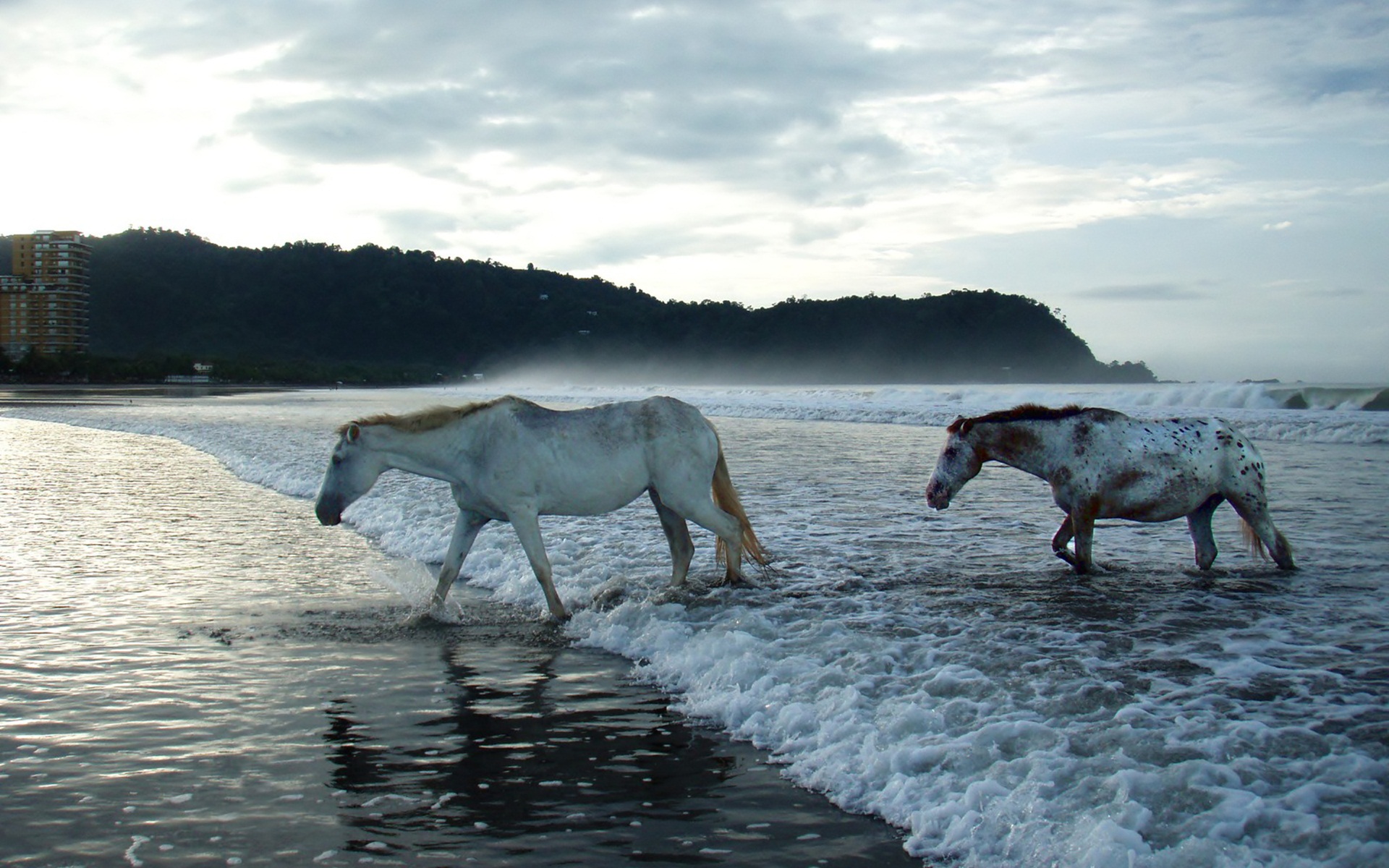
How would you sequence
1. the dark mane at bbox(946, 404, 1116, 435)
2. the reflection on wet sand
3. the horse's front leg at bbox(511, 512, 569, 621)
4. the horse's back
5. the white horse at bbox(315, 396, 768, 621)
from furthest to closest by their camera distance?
the dark mane at bbox(946, 404, 1116, 435), the horse's back, the white horse at bbox(315, 396, 768, 621), the horse's front leg at bbox(511, 512, 569, 621), the reflection on wet sand

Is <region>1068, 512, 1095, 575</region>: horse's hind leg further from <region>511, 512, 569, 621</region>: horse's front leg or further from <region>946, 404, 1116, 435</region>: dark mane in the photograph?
<region>511, 512, 569, 621</region>: horse's front leg

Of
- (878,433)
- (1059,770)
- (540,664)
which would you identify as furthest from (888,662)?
(878,433)

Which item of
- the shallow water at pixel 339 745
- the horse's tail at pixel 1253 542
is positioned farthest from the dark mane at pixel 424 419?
the horse's tail at pixel 1253 542

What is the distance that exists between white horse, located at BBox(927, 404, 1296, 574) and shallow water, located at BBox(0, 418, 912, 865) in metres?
4.12

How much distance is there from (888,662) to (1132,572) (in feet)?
11.8

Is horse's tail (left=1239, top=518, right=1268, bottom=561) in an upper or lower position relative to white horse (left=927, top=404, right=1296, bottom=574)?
lower

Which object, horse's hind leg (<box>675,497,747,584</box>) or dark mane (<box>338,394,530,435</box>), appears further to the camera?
horse's hind leg (<box>675,497,747,584</box>)

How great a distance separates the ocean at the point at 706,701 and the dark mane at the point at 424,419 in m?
1.40

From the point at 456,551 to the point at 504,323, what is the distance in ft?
449

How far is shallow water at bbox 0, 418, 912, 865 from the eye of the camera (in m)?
3.51

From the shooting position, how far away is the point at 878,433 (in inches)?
1072

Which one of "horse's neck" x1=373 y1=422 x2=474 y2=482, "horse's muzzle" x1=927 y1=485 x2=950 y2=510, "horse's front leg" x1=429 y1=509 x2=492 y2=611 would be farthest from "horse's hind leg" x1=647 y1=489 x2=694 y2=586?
"horse's muzzle" x1=927 y1=485 x2=950 y2=510

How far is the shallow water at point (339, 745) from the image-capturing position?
3.51 m

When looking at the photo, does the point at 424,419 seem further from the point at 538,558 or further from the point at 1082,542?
the point at 1082,542
